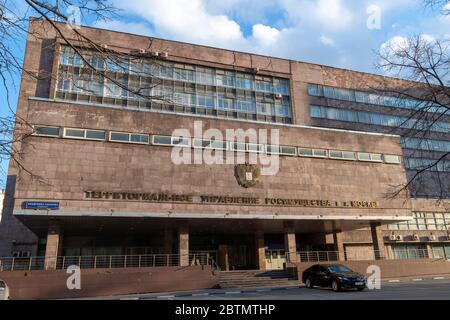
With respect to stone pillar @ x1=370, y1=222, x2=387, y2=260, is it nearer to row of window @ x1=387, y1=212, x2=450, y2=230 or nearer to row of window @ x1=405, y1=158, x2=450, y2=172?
row of window @ x1=405, y1=158, x2=450, y2=172

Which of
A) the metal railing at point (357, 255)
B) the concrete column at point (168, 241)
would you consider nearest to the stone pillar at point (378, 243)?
the metal railing at point (357, 255)

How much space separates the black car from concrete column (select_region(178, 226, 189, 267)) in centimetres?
844

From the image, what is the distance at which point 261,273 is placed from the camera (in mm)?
28359

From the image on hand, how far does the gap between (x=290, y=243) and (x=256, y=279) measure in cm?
546

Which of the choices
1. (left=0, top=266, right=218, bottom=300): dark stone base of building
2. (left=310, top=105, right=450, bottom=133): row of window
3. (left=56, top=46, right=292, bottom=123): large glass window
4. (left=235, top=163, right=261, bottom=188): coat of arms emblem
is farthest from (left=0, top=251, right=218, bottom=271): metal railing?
(left=310, top=105, right=450, bottom=133): row of window

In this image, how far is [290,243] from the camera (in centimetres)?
3094

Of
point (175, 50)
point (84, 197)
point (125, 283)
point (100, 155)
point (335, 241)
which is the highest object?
point (175, 50)

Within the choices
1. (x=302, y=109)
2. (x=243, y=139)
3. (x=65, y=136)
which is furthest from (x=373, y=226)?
(x=65, y=136)

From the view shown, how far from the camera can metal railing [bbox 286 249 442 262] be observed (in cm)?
3322

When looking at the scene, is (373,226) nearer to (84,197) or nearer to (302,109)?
(302,109)

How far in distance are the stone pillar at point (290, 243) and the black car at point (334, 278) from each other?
24.1 feet

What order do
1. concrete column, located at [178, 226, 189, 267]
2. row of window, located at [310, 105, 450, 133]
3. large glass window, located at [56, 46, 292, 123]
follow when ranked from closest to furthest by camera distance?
concrete column, located at [178, 226, 189, 267], large glass window, located at [56, 46, 292, 123], row of window, located at [310, 105, 450, 133]

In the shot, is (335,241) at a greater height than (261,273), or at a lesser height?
greater
